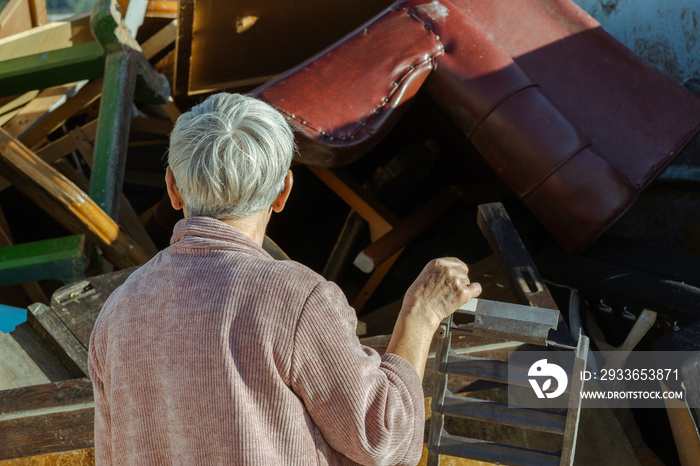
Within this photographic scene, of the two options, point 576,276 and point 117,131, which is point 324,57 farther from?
point 576,276

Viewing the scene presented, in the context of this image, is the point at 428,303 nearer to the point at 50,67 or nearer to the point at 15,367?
the point at 15,367

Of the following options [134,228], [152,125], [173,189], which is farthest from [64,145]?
[173,189]

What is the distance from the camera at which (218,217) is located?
3.30ft

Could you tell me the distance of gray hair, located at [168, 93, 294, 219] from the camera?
0.96 meters

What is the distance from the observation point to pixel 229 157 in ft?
3.13

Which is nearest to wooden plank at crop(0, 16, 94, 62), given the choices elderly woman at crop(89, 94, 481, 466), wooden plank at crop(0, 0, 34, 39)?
wooden plank at crop(0, 0, 34, 39)

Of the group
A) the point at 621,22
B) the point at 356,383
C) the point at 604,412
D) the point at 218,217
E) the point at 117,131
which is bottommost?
the point at 604,412

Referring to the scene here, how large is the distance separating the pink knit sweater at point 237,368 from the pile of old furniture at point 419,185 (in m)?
0.53

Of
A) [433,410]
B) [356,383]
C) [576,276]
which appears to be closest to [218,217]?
[356,383]

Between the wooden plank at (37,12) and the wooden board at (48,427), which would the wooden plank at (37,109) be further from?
the wooden board at (48,427)

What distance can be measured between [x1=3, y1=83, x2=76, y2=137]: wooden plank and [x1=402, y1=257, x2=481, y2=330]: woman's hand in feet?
8.62

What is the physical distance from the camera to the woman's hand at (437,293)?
1.20 m

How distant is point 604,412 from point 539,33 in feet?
5.03

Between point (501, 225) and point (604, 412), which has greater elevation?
point (501, 225)
